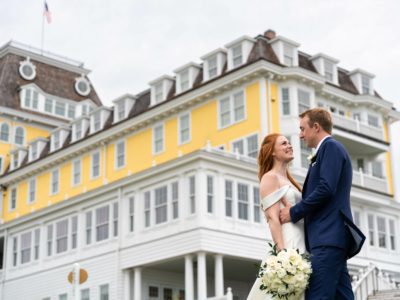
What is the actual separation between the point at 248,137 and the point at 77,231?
9.54 meters

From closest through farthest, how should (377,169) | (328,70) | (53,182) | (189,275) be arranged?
(189,275) < (328,70) < (377,169) < (53,182)

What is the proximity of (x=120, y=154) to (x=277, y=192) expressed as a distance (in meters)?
32.4

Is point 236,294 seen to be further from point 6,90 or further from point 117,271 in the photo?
point 6,90

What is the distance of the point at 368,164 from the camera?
36.8 meters

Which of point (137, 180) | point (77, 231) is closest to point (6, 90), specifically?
point (77, 231)

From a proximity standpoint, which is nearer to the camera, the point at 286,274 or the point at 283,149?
the point at 286,274

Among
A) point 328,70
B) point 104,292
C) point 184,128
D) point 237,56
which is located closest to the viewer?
point 104,292

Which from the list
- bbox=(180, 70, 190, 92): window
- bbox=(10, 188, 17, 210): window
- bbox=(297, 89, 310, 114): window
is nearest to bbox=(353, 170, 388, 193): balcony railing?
bbox=(297, 89, 310, 114): window

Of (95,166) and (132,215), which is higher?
(95,166)

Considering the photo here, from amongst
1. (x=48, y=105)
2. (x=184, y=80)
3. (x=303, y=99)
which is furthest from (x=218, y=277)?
(x=48, y=105)

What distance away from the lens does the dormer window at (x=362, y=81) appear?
3759cm

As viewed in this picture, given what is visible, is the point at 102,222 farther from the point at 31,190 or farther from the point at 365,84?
the point at 365,84

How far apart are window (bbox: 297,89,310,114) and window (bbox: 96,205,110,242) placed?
994 centimetres

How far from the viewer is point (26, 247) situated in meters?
37.3
